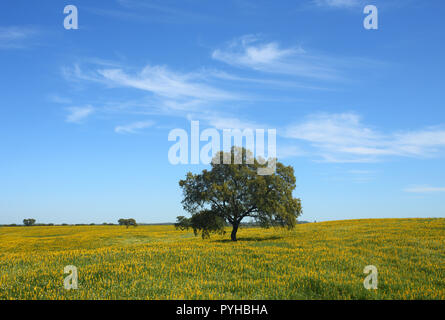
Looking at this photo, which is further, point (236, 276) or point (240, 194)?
point (240, 194)

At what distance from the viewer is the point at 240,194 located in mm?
35000

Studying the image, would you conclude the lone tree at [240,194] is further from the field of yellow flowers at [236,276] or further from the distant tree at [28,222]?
the distant tree at [28,222]

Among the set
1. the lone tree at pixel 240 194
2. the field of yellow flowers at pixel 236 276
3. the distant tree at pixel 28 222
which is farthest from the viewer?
the distant tree at pixel 28 222

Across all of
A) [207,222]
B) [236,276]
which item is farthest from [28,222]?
[236,276]

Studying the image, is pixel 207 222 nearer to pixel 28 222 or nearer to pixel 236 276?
pixel 236 276

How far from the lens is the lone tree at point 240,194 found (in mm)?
34344

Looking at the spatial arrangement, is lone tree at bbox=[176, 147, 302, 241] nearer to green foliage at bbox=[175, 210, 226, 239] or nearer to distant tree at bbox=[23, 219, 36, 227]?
green foliage at bbox=[175, 210, 226, 239]

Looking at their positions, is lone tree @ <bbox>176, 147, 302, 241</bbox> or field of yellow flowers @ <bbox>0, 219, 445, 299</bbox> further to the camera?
lone tree @ <bbox>176, 147, 302, 241</bbox>

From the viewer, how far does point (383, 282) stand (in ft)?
48.7

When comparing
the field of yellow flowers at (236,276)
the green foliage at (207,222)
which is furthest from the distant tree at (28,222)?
the field of yellow flowers at (236,276)

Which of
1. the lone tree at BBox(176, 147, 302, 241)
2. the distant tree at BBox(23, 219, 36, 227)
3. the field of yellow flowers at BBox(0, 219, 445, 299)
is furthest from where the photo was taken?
the distant tree at BBox(23, 219, 36, 227)

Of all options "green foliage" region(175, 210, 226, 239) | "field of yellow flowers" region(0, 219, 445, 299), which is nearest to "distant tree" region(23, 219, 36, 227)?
"green foliage" region(175, 210, 226, 239)

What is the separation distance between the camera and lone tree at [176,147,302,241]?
34.3m

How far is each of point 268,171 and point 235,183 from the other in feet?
14.0
